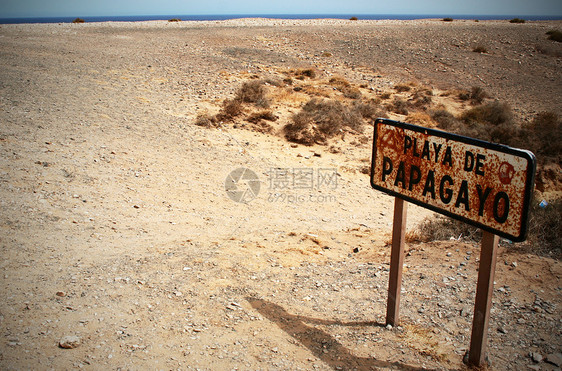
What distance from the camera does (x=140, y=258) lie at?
16.0 feet

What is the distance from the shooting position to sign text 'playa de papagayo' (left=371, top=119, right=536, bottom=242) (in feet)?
8.24

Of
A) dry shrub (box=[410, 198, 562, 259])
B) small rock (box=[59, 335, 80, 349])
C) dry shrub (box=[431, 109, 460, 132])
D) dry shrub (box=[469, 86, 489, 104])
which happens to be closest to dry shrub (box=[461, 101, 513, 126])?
dry shrub (box=[431, 109, 460, 132])

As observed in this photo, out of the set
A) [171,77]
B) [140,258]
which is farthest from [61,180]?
[171,77]

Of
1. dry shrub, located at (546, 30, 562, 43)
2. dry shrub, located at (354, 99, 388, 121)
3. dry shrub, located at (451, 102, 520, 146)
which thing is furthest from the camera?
dry shrub, located at (546, 30, 562, 43)

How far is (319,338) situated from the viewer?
354 centimetres

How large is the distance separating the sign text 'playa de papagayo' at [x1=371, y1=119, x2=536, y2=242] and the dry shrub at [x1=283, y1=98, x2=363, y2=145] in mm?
8863

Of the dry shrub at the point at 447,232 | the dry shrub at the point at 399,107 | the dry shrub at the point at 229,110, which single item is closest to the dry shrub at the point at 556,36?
the dry shrub at the point at 399,107

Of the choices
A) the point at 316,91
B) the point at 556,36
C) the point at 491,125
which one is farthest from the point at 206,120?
the point at 556,36

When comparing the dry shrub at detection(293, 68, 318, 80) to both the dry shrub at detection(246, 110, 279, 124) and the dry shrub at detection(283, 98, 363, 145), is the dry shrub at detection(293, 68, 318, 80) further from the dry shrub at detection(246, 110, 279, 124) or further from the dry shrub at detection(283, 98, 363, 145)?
the dry shrub at detection(246, 110, 279, 124)

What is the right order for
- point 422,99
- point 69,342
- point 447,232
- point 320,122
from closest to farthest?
1. point 69,342
2. point 447,232
3. point 320,122
4. point 422,99

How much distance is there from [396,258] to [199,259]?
2.52 meters

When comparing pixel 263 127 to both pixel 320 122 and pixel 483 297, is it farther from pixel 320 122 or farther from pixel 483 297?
pixel 483 297

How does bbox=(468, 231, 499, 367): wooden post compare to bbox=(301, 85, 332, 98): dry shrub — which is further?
bbox=(301, 85, 332, 98): dry shrub

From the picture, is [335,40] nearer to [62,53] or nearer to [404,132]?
[62,53]
